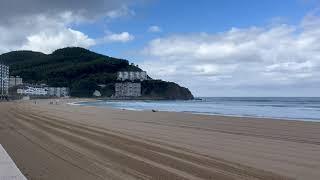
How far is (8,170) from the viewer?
31.3 feet

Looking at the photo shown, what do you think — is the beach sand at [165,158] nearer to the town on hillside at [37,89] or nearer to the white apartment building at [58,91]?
the town on hillside at [37,89]

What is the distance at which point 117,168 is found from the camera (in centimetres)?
959

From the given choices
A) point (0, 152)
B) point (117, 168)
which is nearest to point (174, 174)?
point (117, 168)

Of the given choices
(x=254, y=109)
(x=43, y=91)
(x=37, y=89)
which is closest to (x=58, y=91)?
(x=43, y=91)

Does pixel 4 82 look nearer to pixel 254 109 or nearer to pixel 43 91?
pixel 43 91

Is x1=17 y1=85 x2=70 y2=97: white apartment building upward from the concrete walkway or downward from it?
upward

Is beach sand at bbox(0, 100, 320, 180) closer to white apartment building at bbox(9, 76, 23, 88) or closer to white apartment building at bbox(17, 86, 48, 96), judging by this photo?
white apartment building at bbox(17, 86, 48, 96)

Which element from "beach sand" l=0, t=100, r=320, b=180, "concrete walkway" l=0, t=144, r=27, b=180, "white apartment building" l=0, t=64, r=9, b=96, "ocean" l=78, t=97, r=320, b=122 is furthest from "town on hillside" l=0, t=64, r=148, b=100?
"concrete walkway" l=0, t=144, r=27, b=180

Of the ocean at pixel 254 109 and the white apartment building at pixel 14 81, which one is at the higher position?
the white apartment building at pixel 14 81

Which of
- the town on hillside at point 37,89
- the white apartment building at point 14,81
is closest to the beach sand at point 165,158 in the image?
the town on hillside at point 37,89

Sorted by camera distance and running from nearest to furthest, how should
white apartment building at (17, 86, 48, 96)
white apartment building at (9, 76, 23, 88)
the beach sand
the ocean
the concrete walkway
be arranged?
the concrete walkway
the beach sand
the ocean
white apartment building at (17, 86, 48, 96)
white apartment building at (9, 76, 23, 88)

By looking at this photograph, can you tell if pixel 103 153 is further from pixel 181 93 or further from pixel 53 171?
pixel 181 93

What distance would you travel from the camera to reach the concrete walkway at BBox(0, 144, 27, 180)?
28.5ft

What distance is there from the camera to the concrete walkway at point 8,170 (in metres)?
8.68
